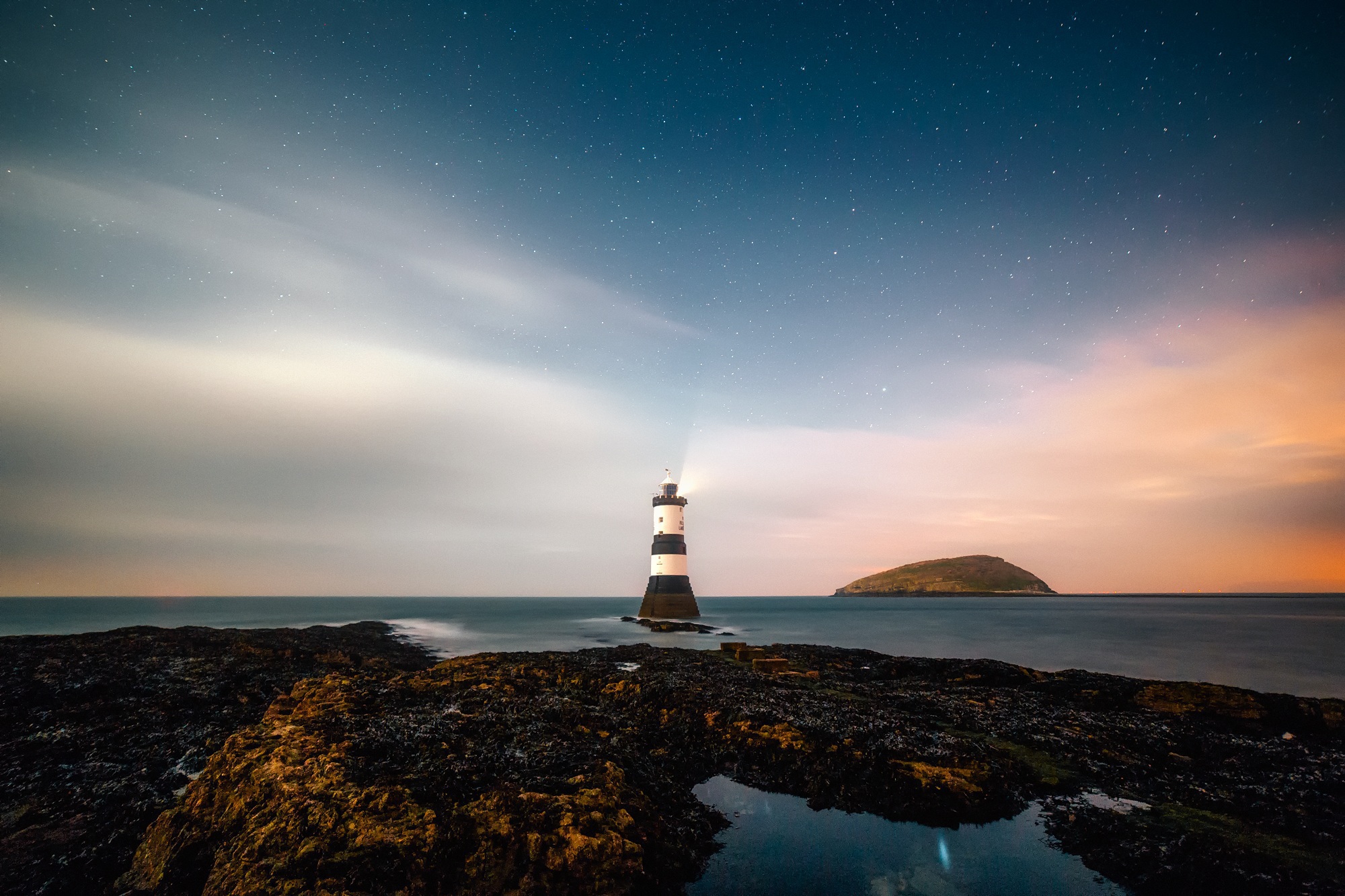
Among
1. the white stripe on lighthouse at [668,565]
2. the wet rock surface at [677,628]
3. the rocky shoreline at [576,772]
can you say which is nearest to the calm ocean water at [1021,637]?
the wet rock surface at [677,628]

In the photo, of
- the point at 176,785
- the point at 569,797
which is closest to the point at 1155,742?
the point at 569,797

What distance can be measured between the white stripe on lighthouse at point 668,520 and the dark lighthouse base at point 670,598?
5903 millimetres

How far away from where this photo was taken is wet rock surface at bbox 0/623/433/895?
9.22 metres

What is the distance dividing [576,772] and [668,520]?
5150 cm

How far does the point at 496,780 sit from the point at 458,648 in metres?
47.2

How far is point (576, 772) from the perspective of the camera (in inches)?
389

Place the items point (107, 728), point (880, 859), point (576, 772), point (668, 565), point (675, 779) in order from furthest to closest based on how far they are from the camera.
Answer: point (668, 565)
point (107, 728)
point (675, 779)
point (576, 772)
point (880, 859)

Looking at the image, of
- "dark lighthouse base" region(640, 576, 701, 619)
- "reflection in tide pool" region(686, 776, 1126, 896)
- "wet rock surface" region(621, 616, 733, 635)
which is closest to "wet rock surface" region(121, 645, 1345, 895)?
"reflection in tide pool" region(686, 776, 1126, 896)

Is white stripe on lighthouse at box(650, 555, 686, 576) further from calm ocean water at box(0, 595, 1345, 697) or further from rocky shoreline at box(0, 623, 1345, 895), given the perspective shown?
rocky shoreline at box(0, 623, 1345, 895)

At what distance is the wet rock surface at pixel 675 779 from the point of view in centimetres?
757

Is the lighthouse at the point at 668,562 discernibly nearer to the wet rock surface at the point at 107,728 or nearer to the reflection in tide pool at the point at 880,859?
the wet rock surface at the point at 107,728

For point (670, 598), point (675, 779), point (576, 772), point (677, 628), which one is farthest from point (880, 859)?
point (670, 598)

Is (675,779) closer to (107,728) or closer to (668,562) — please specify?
(107,728)

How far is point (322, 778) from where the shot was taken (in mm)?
8375
